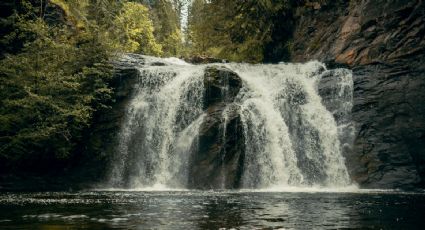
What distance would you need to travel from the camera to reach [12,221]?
30.7 ft

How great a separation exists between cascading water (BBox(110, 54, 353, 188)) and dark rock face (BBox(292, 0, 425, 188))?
2.71ft

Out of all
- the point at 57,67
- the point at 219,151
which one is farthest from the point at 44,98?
the point at 219,151

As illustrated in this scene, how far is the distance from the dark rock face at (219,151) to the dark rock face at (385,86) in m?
5.04

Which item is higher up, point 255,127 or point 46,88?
point 46,88

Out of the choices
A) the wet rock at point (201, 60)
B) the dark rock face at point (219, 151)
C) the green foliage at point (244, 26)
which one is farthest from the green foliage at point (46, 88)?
the wet rock at point (201, 60)

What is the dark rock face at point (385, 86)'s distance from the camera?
19938 millimetres

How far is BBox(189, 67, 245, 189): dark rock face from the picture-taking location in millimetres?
21375

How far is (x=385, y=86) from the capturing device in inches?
866

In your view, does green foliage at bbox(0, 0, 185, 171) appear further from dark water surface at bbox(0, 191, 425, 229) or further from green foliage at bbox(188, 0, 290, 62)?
dark water surface at bbox(0, 191, 425, 229)

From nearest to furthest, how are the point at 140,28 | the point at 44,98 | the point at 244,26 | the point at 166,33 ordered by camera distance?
the point at 44,98 → the point at 244,26 → the point at 140,28 → the point at 166,33

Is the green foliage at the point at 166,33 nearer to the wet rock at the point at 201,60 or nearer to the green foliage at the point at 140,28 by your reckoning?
the green foliage at the point at 140,28

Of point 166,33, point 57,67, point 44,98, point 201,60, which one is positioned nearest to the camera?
point 44,98

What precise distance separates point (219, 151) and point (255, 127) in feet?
6.86

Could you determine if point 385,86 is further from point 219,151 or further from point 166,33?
point 166,33
